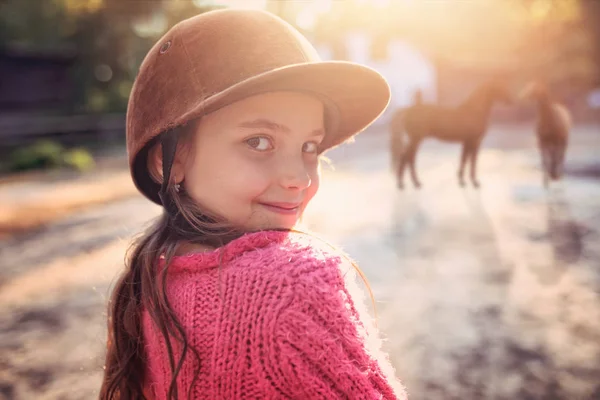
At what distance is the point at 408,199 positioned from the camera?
Answer: 6645mm

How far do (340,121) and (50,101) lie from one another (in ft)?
64.4

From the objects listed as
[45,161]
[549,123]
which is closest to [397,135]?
[549,123]

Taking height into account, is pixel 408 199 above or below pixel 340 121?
below

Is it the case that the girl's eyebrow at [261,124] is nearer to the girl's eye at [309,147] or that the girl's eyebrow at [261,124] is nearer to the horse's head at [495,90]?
the girl's eye at [309,147]

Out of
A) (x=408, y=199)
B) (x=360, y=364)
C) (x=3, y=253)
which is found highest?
(x=360, y=364)

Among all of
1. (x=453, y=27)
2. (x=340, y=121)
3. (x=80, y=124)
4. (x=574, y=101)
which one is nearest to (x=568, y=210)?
(x=340, y=121)

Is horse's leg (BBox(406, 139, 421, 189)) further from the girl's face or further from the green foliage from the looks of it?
the green foliage

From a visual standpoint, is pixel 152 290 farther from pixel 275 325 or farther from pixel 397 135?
pixel 397 135

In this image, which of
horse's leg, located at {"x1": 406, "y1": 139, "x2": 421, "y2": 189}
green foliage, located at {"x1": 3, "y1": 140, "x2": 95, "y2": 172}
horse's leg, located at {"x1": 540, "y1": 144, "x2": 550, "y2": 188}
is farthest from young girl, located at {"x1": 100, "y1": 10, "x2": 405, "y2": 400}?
green foliage, located at {"x1": 3, "y1": 140, "x2": 95, "y2": 172}

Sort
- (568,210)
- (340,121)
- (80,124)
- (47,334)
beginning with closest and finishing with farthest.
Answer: (340,121) < (47,334) < (568,210) < (80,124)

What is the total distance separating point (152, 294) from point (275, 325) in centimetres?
30

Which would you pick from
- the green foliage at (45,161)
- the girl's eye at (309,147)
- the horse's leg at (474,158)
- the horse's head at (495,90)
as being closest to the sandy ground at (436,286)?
the horse's leg at (474,158)

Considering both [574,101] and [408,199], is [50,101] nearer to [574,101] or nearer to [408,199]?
[408,199]

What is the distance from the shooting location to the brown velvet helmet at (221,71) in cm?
106
